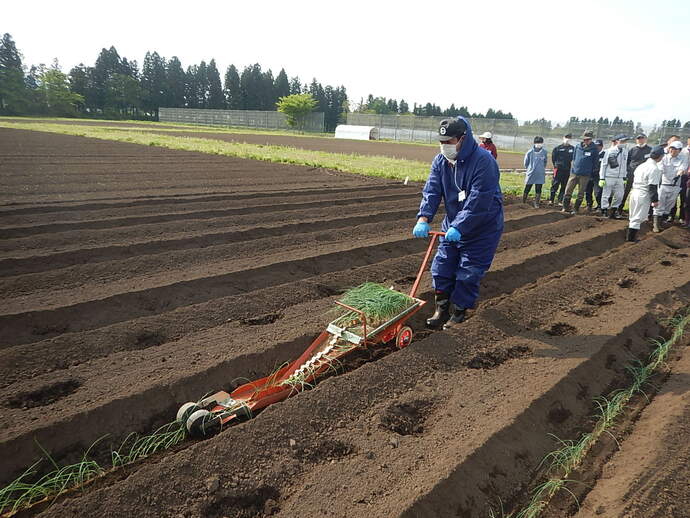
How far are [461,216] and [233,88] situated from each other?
3388 inches

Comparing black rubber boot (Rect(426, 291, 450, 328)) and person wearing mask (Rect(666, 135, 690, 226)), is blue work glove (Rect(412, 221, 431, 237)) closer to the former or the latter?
black rubber boot (Rect(426, 291, 450, 328))

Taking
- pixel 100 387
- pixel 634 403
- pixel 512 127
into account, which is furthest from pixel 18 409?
pixel 512 127

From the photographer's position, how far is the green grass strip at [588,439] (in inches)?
92.9

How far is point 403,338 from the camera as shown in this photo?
3.76 meters

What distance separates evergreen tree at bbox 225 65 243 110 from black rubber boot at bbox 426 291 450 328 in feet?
276

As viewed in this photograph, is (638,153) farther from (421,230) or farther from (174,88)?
(174,88)

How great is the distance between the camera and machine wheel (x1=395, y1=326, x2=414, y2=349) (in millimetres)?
3721

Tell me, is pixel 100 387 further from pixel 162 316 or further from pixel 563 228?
pixel 563 228

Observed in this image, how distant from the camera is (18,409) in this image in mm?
2773

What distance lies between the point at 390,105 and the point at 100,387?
90.9m

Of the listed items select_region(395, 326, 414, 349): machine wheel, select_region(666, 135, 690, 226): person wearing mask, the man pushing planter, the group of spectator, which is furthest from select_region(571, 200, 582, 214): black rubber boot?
select_region(395, 326, 414, 349): machine wheel

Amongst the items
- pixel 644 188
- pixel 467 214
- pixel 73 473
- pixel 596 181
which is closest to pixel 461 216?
pixel 467 214

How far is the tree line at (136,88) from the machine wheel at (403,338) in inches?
2662

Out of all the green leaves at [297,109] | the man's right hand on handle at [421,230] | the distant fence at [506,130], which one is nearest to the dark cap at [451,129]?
the man's right hand on handle at [421,230]
